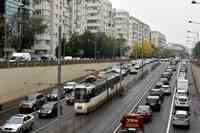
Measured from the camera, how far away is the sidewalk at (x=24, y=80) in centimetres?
4526

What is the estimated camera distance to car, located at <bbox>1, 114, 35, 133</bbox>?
30.8m

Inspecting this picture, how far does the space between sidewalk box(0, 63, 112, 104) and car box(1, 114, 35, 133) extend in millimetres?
11141

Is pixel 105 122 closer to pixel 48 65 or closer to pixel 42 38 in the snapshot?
pixel 48 65

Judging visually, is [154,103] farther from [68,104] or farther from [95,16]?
[95,16]

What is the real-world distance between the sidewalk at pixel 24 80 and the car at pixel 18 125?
36.6 ft

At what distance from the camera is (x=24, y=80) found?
50.8 meters

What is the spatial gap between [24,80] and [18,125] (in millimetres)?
19893

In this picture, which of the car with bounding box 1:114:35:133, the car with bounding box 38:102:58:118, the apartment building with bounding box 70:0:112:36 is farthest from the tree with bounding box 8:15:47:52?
the car with bounding box 1:114:35:133

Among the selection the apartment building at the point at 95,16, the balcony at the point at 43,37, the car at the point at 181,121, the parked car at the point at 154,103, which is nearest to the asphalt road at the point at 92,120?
the parked car at the point at 154,103

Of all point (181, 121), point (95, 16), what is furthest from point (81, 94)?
point (95, 16)

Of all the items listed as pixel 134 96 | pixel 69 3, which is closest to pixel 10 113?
pixel 134 96

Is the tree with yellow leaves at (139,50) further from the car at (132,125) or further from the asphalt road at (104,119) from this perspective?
the car at (132,125)

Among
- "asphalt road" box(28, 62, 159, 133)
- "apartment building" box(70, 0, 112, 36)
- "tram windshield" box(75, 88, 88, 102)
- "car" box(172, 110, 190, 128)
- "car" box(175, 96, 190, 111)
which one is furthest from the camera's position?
"apartment building" box(70, 0, 112, 36)

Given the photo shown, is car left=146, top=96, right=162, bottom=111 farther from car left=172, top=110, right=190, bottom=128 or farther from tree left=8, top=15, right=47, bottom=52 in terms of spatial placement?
tree left=8, top=15, right=47, bottom=52
